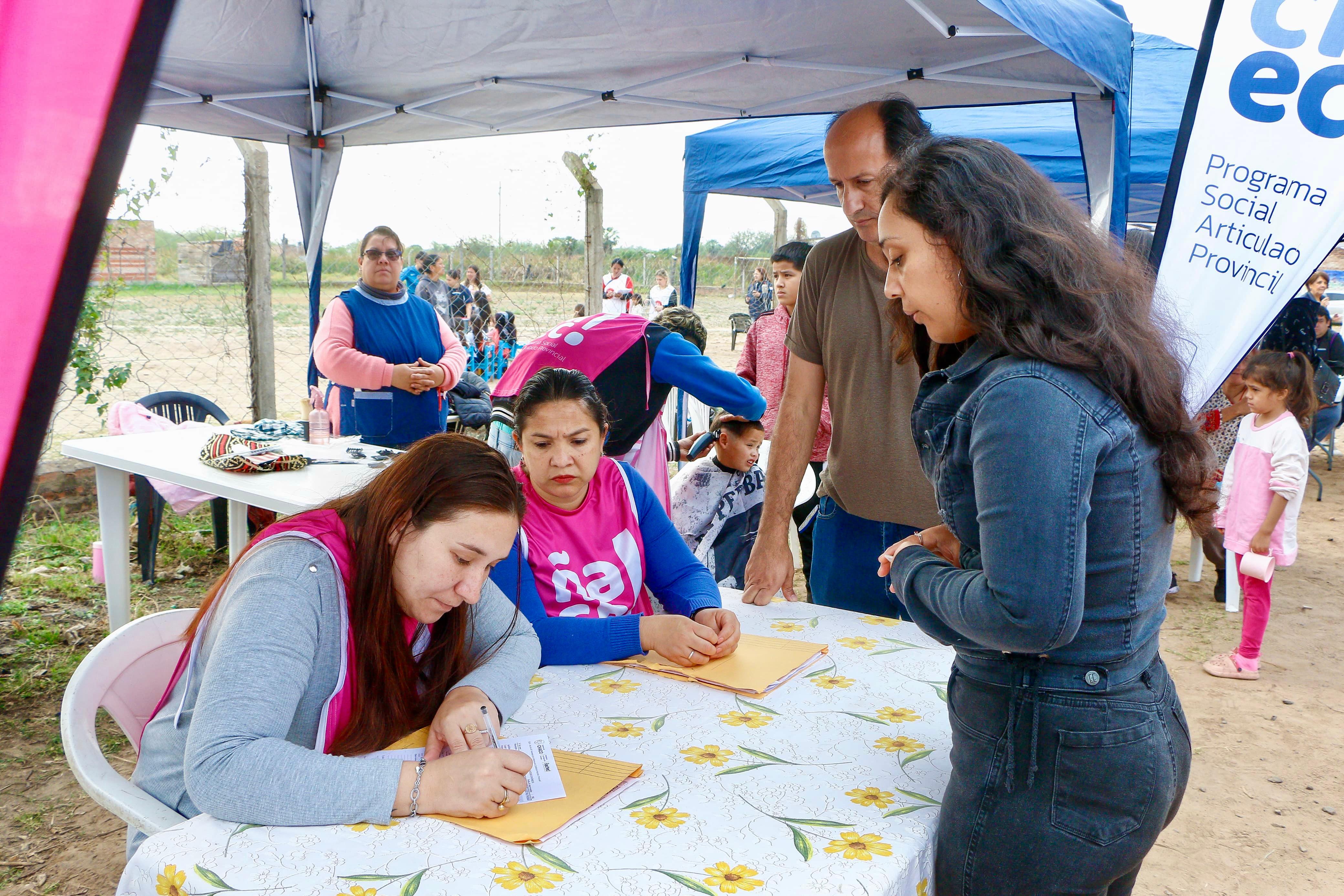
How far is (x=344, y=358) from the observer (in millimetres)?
3641

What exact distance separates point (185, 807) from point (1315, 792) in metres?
3.09

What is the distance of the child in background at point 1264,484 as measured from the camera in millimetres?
3596

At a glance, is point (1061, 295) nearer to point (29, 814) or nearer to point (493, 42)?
point (29, 814)

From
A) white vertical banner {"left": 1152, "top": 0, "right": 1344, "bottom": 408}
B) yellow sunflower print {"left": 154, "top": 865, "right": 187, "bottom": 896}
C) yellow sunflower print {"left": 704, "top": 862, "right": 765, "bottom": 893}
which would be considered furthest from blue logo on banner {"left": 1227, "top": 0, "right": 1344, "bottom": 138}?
yellow sunflower print {"left": 154, "top": 865, "right": 187, "bottom": 896}

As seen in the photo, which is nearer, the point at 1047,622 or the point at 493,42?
the point at 1047,622

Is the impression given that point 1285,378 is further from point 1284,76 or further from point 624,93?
point 624,93

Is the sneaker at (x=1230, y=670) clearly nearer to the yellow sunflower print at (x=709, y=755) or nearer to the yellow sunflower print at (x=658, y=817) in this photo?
the yellow sunflower print at (x=709, y=755)

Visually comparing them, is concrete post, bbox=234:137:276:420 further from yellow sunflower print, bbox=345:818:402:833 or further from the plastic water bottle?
yellow sunflower print, bbox=345:818:402:833

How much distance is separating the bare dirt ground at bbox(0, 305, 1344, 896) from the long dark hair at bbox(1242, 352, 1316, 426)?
41.3 inches

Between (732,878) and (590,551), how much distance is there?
99 cm

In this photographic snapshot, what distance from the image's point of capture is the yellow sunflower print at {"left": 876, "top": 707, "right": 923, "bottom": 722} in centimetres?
129

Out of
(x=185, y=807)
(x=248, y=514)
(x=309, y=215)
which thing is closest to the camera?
(x=185, y=807)

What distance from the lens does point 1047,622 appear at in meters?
0.83

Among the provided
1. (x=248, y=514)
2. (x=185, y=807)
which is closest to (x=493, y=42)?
(x=248, y=514)
